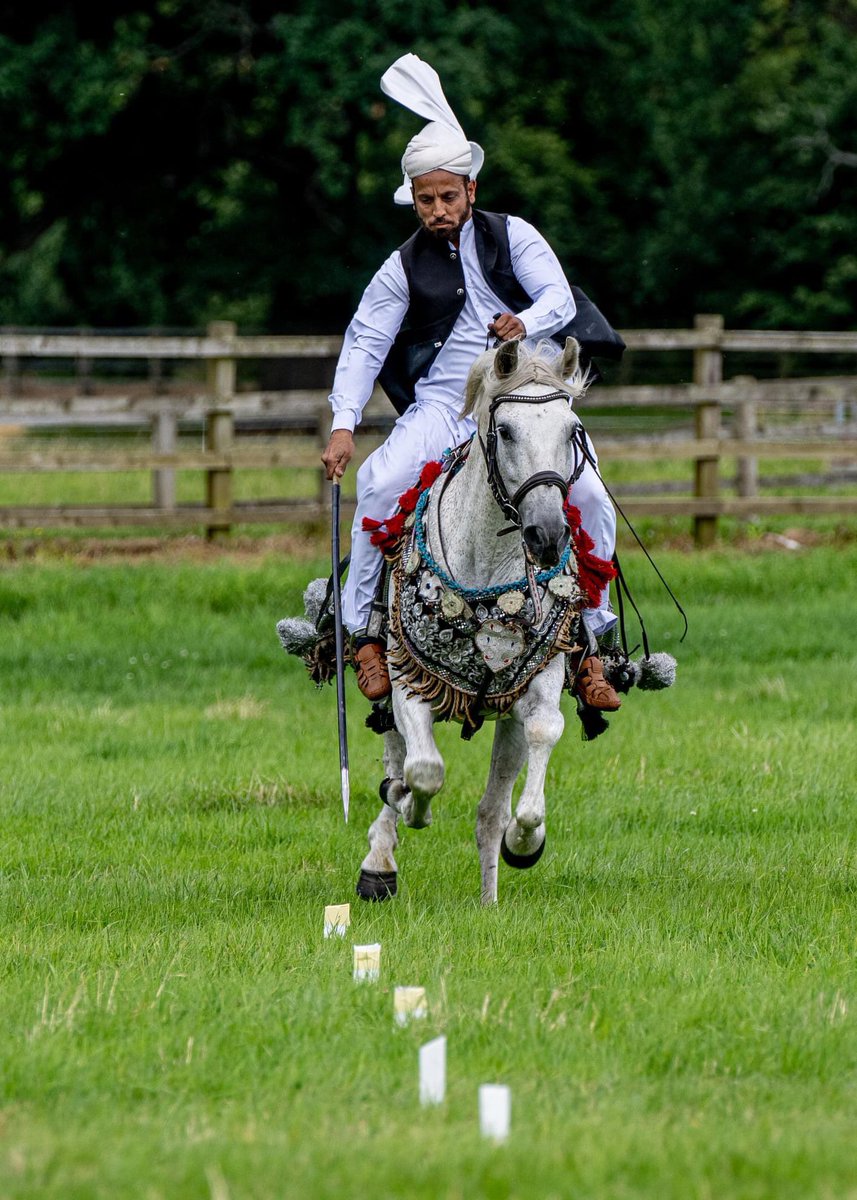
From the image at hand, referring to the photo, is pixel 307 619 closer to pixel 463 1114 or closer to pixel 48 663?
pixel 463 1114

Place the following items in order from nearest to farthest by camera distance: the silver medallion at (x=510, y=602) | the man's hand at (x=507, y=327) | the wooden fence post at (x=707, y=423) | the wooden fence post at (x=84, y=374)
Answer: the silver medallion at (x=510, y=602) < the man's hand at (x=507, y=327) < the wooden fence post at (x=707, y=423) < the wooden fence post at (x=84, y=374)

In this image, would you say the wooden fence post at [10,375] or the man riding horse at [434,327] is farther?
the wooden fence post at [10,375]

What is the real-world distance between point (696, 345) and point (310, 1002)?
13.4 metres

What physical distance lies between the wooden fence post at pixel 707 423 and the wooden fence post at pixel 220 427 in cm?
463

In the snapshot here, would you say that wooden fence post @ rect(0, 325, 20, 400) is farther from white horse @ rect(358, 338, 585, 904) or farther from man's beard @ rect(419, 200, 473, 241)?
white horse @ rect(358, 338, 585, 904)

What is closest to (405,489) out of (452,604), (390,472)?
(390,472)

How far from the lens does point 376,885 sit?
6.96m

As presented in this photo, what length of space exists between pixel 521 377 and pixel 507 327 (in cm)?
61

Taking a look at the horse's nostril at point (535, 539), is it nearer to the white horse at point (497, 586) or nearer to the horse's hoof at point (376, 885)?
the white horse at point (497, 586)

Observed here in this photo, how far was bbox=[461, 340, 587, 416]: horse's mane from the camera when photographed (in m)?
5.96

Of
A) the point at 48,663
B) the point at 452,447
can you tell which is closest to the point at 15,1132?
the point at 452,447

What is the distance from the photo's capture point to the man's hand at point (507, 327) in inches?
256

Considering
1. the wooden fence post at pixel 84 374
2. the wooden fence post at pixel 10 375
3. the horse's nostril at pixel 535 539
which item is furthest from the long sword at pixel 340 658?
the wooden fence post at pixel 84 374

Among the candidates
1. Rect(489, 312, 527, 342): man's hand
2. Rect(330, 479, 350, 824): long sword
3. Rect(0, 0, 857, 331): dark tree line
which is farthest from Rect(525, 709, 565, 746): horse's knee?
Rect(0, 0, 857, 331): dark tree line
